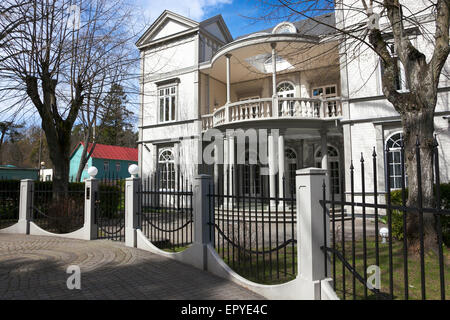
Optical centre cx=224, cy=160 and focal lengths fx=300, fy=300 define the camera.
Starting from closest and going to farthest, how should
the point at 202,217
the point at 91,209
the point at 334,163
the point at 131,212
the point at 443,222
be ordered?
the point at 202,217, the point at 443,222, the point at 131,212, the point at 91,209, the point at 334,163

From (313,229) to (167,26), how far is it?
1817 centimetres

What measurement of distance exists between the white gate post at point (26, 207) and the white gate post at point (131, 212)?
4.22 m

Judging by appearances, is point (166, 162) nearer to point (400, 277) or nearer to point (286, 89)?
point (286, 89)

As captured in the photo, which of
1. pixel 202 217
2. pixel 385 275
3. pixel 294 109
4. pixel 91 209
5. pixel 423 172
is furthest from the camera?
pixel 294 109

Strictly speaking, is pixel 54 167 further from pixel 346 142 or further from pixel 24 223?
pixel 346 142

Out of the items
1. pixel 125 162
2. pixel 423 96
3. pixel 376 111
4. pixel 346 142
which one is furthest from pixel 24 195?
pixel 125 162

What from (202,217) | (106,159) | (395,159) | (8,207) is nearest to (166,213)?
(202,217)

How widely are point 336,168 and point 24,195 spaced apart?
1397 centimetres

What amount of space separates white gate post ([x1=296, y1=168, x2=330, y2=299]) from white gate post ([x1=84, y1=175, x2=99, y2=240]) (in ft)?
21.7

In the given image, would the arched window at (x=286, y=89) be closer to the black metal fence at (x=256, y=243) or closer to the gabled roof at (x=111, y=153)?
the black metal fence at (x=256, y=243)

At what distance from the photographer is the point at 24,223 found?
954cm

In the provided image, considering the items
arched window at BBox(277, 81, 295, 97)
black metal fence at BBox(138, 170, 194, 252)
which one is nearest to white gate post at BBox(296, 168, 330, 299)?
black metal fence at BBox(138, 170, 194, 252)

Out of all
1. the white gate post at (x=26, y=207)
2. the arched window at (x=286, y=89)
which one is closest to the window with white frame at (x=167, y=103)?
the arched window at (x=286, y=89)

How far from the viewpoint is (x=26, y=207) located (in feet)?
31.3
